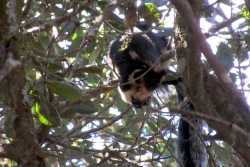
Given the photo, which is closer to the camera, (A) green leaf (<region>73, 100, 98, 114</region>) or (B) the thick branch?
(B) the thick branch

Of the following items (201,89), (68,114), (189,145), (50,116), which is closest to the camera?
(201,89)

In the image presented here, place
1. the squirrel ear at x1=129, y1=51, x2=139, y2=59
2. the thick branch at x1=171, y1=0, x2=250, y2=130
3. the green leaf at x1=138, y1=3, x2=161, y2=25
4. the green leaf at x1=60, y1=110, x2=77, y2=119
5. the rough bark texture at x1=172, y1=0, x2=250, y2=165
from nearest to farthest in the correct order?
1. the thick branch at x1=171, y1=0, x2=250, y2=130
2. the rough bark texture at x1=172, y1=0, x2=250, y2=165
3. the green leaf at x1=60, y1=110, x2=77, y2=119
4. the green leaf at x1=138, y1=3, x2=161, y2=25
5. the squirrel ear at x1=129, y1=51, x2=139, y2=59

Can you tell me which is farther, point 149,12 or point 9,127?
point 149,12

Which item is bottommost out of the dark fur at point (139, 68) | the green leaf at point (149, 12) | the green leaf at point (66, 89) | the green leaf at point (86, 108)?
→ the green leaf at point (66, 89)

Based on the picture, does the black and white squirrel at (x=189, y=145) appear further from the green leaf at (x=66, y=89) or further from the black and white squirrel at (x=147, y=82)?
the green leaf at (x=66, y=89)

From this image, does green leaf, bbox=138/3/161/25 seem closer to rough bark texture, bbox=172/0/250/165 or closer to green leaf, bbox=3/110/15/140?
rough bark texture, bbox=172/0/250/165

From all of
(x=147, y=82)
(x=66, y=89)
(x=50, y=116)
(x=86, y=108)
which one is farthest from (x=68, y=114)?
(x=147, y=82)

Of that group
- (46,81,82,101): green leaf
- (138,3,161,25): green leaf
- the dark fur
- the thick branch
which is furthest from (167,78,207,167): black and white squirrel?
the thick branch

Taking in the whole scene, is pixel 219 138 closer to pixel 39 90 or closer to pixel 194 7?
pixel 194 7

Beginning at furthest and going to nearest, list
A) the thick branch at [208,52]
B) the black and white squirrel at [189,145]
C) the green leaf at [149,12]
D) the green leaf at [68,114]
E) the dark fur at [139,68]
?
the dark fur at [139,68]
the black and white squirrel at [189,145]
the green leaf at [149,12]
the green leaf at [68,114]
the thick branch at [208,52]

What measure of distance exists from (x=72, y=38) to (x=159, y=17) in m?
1.03

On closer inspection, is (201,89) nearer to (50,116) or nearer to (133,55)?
(50,116)

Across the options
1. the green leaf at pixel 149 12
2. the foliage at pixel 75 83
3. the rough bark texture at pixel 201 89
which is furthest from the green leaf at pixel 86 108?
the green leaf at pixel 149 12

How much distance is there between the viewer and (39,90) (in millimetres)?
2318
